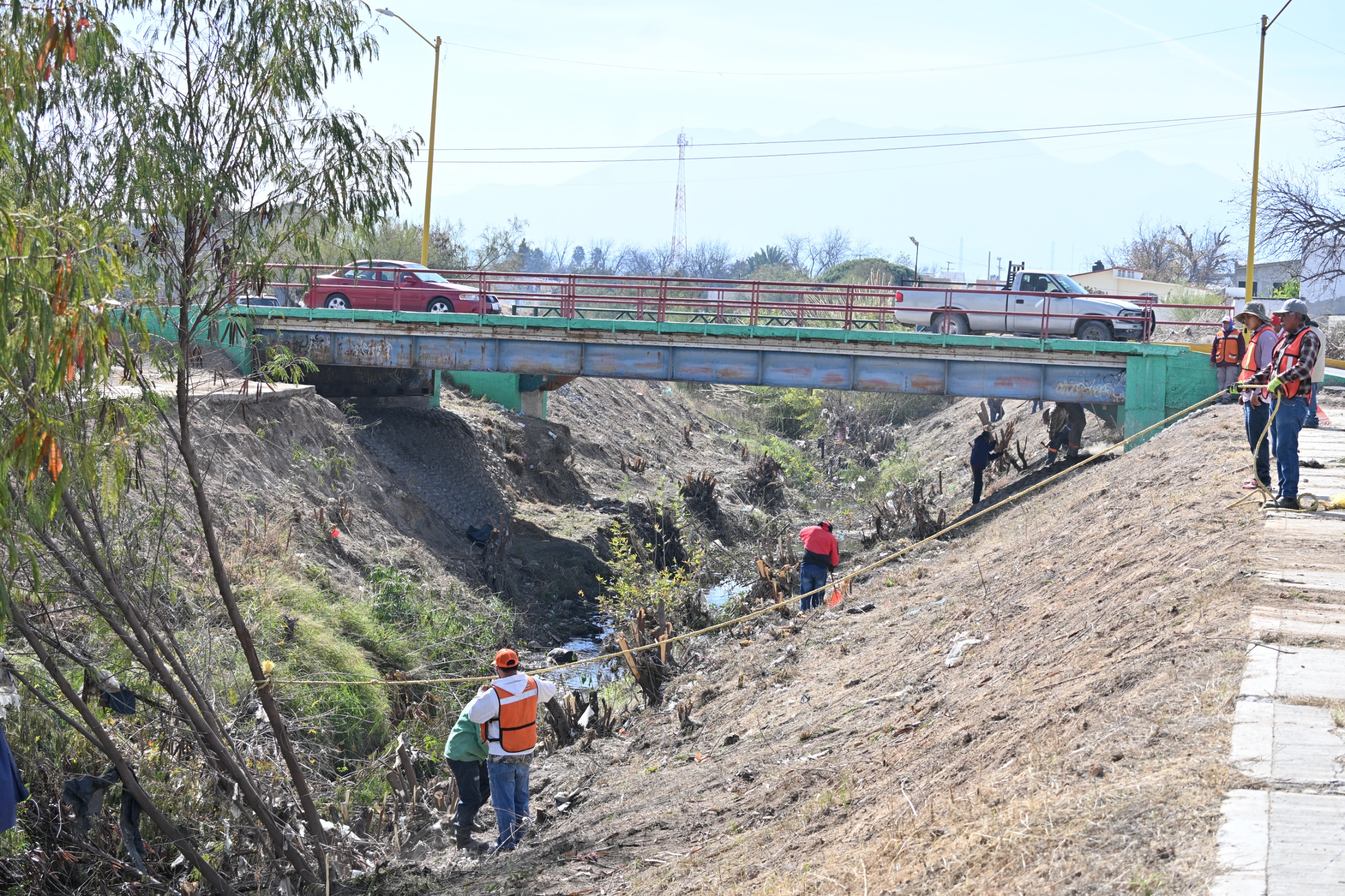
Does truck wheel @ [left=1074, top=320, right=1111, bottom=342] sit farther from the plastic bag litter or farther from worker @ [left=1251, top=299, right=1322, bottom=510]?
the plastic bag litter

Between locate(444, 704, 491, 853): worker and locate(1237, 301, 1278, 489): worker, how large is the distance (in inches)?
296

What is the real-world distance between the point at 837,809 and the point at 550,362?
51.9ft

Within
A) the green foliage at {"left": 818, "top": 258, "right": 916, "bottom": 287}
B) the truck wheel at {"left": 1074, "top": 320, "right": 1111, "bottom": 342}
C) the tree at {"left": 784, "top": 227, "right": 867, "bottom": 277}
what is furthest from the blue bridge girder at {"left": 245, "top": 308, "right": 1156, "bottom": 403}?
the tree at {"left": 784, "top": 227, "right": 867, "bottom": 277}

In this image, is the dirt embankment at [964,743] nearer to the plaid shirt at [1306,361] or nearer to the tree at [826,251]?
the plaid shirt at [1306,361]

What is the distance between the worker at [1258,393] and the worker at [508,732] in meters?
7.02

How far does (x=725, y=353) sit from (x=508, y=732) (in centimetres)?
1345

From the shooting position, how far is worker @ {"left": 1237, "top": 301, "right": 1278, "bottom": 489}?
10.4 meters

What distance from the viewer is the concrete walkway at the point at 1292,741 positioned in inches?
163

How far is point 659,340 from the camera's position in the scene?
70.1ft

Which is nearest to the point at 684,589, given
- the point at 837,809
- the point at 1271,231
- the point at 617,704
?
the point at 617,704

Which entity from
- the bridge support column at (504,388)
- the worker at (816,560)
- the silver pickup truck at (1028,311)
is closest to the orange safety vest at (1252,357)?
the worker at (816,560)

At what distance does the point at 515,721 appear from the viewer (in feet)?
28.8

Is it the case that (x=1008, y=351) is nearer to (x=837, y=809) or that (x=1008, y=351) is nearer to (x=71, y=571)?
(x=837, y=809)

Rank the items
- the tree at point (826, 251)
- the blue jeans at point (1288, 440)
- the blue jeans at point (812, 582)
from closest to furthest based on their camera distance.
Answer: the blue jeans at point (1288, 440)
the blue jeans at point (812, 582)
the tree at point (826, 251)
